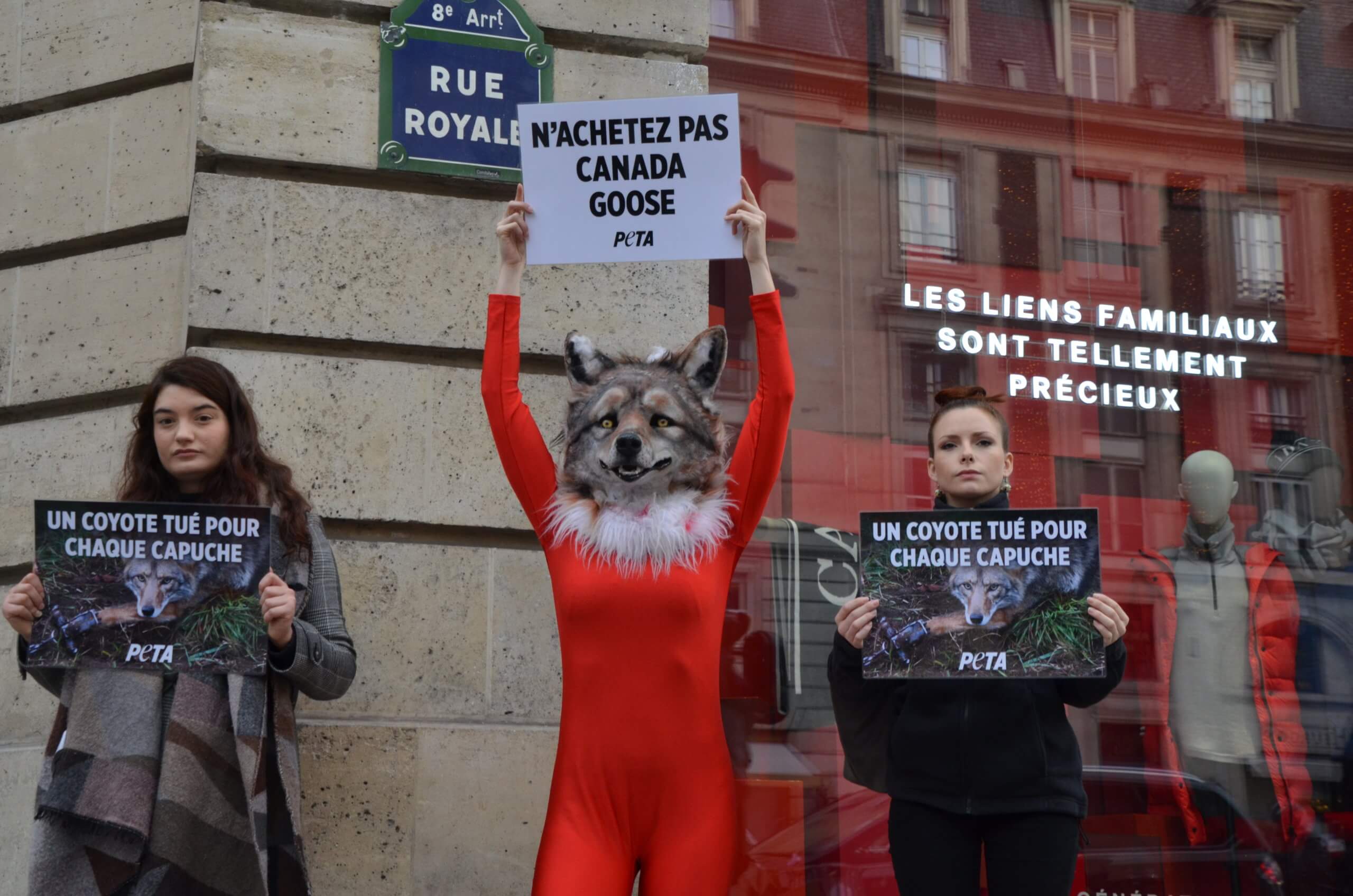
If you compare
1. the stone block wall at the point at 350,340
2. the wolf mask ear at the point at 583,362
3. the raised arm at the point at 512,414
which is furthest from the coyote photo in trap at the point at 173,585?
the stone block wall at the point at 350,340

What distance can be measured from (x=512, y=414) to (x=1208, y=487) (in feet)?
10.3

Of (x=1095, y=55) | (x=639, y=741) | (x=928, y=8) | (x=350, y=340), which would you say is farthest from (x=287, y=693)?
(x=1095, y=55)

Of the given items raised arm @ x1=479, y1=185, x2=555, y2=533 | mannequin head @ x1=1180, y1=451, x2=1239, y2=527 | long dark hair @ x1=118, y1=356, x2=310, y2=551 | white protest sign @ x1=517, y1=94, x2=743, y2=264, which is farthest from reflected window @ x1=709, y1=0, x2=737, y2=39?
long dark hair @ x1=118, y1=356, x2=310, y2=551

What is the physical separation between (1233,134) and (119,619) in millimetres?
5020

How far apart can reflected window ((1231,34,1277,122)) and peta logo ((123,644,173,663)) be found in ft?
16.5

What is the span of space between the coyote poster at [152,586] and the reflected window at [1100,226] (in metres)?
3.76

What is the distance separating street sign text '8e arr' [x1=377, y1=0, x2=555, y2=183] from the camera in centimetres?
614

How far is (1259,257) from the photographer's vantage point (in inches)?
270

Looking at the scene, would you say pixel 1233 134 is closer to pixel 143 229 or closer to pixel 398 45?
pixel 398 45

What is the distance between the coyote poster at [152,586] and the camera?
4320 millimetres

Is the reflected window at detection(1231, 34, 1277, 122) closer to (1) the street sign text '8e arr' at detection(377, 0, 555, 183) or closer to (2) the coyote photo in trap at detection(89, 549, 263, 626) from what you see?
(1) the street sign text '8e arr' at detection(377, 0, 555, 183)

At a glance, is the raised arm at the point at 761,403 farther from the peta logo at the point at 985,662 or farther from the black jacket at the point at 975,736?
the peta logo at the point at 985,662

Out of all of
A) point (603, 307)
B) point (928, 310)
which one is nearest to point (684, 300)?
point (603, 307)

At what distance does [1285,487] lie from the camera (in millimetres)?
6598
